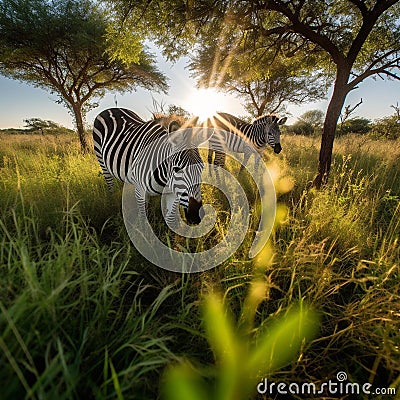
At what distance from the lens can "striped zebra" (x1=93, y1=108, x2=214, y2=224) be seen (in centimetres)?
224

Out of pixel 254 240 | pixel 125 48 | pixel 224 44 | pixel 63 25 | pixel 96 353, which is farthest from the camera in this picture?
pixel 63 25

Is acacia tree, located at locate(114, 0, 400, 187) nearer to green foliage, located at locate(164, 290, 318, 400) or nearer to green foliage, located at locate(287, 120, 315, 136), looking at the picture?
green foliage, located at locate(164, 290, 318, 400)

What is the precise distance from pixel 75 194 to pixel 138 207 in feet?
3.67

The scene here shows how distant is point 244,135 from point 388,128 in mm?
9089

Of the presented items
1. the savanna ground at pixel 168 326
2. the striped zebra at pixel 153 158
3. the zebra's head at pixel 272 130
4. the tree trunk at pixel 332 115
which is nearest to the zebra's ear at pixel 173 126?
the striped zebra at pixel 153 158

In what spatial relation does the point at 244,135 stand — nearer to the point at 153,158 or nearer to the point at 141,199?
the point at 153,158

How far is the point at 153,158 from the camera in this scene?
2.70 metres

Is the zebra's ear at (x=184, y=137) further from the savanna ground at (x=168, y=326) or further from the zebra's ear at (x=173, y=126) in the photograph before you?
the savanna ground at (x=168, y=326)

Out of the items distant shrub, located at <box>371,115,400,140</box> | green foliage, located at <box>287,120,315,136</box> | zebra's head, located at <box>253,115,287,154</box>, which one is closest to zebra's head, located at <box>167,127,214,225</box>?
zebra's head, located at <box>253,115,287,154</box>

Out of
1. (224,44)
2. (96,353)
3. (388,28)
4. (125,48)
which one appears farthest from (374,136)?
(96,353)

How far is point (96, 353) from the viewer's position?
3.12ft

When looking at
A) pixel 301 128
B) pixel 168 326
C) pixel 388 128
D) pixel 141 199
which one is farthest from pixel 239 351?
pixel 301 128

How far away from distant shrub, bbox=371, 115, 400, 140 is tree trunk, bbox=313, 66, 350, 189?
8654mm

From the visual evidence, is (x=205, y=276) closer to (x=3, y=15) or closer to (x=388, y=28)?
(x=388, y=28)
